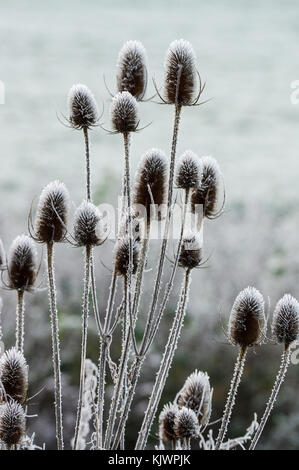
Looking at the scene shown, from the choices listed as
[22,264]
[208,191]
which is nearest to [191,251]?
[208,191]

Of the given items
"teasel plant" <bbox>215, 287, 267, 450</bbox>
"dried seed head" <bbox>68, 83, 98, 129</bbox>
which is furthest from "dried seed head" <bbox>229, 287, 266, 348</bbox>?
"dried seed head" <bbox>68, 83, 98, 129</bbox>

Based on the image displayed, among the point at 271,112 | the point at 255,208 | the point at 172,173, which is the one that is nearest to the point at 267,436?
the point at 255,208

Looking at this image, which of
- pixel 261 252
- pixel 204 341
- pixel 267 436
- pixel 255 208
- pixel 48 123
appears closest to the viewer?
pixel 267 436

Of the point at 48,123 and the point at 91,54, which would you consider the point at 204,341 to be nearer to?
the point at 48,123

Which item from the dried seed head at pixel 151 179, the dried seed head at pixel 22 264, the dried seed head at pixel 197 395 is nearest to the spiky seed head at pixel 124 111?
the dried seed head at pixel 151 179

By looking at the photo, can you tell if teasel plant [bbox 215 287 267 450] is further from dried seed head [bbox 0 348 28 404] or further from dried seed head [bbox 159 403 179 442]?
dried seed head [bbox 0 348 28 404]

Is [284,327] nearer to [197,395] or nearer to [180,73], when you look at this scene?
[197,395]

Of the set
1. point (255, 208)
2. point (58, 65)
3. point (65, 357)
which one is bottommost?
point (65, 357)
